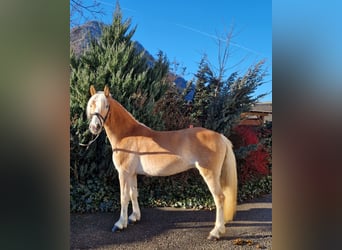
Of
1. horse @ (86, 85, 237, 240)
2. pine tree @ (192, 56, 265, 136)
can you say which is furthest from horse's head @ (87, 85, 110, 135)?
pine tree @ (192, 56, 265, 136)

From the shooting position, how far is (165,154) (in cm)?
257

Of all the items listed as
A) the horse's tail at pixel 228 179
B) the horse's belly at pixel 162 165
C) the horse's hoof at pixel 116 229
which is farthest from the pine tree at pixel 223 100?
the horse's hoof at pixel 116 229

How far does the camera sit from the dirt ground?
8.20ft

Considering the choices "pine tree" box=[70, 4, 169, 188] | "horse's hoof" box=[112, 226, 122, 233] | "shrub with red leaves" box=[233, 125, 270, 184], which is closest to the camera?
"horse's hoof" box=[112, 226, 122, 233]

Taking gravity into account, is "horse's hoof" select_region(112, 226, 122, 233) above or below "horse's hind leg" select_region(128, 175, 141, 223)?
below

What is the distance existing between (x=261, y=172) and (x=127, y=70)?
6.37 feet

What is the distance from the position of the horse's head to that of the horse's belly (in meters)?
0.50

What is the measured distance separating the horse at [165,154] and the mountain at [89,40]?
0.61 m

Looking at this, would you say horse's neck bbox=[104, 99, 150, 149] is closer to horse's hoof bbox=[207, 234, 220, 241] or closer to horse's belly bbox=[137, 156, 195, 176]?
horse's belly bbox=[137, 156, 195, 176]

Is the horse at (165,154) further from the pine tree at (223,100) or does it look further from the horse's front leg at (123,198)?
the pine tree at (223,100)

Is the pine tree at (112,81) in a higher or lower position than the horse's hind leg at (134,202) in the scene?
higher

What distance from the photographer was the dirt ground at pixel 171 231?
2.50 meters
